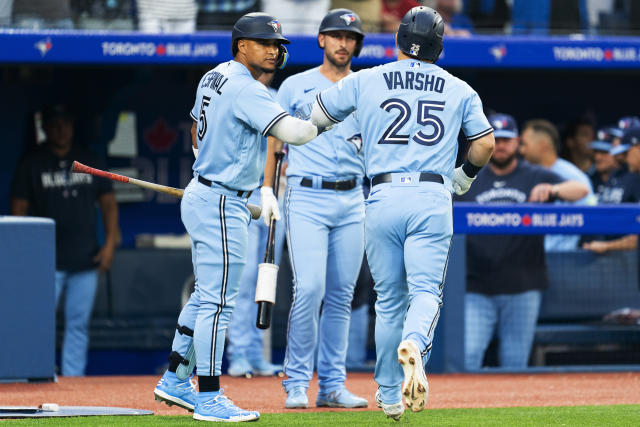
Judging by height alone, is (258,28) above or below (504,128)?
above

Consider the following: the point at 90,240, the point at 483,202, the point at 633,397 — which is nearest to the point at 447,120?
the point at 633,397

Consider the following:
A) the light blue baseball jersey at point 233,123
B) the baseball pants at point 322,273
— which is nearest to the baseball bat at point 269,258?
the baseball pants at point 322,273

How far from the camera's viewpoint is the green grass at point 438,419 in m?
5.04

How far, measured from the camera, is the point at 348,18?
6012mm

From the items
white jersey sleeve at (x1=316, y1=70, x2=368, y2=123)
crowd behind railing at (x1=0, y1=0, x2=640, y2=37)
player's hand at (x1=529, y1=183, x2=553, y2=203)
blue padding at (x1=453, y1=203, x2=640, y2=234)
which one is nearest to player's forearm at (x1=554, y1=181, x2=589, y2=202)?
player's hand at (x1=529, y1=183, x2=553, y2=203)

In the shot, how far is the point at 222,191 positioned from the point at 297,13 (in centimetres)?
407

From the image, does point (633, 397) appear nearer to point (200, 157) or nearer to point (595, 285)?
point (595, 285)

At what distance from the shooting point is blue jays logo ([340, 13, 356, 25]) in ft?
19.6

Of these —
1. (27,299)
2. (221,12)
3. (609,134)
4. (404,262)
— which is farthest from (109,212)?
(404,262)

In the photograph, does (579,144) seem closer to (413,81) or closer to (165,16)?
(165,16)

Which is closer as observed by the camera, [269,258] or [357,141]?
[269,258]

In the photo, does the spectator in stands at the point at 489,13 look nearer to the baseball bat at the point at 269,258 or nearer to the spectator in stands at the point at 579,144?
the spectator in stands at the point at 579,144

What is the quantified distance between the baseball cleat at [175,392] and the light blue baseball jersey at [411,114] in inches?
51.5

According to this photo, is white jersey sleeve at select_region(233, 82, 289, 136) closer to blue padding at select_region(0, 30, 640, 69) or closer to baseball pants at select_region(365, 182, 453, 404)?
baseball pants at select_region(365, 182, 453, 404)
